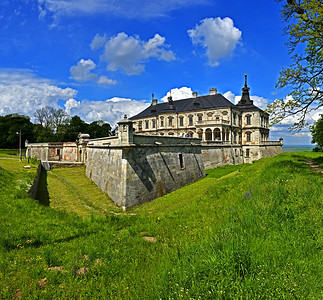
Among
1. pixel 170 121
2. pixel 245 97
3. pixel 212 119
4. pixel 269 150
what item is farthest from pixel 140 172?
pixel 269 150

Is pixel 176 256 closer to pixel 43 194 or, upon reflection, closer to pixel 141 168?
pixel 141 168

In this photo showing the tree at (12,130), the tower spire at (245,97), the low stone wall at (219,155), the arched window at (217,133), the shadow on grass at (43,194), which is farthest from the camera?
the tree at (12,130)

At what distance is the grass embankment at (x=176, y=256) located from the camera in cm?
276

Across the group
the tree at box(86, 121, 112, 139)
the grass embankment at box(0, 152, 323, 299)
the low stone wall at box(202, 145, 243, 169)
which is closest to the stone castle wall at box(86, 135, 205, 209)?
the grass embankment at box(0, 152, 323, 299)

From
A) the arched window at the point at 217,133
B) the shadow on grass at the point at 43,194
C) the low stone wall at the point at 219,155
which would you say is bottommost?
the shadow on grass at the point at 43,194

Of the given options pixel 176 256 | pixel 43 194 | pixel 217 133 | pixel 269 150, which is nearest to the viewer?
pixel 176 256

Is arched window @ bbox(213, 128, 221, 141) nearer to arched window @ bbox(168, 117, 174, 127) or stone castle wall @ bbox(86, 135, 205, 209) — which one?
arched window @ bbox(168, 117, 174, 127)

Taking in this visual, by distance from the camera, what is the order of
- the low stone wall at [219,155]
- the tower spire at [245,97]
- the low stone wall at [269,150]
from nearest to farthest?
1. the low stone wall at [219,155]
2. the low stone wall at [269,150]
3. the tower spire at [245,97]

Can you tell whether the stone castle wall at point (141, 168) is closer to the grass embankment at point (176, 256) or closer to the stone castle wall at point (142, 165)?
the stone castle wall at point (142, 165)

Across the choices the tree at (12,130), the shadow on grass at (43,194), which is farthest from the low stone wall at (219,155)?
the tree at (12,130)

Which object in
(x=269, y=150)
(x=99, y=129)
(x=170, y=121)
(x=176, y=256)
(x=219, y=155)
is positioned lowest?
(x=176, y=256)

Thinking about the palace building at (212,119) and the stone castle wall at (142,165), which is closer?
the stone castle wall at (142,165)

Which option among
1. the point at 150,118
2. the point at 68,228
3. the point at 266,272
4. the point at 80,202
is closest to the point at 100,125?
the point at 150,118

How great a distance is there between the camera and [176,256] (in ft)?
12.7
